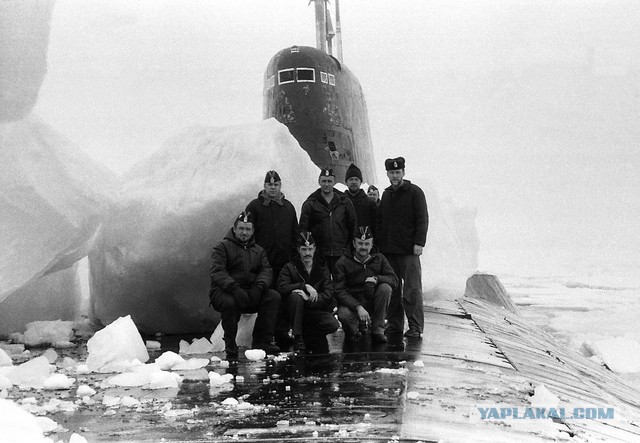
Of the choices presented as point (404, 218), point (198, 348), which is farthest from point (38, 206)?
point (404, 218)

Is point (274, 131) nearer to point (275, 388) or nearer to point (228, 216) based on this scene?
point (228, 216)

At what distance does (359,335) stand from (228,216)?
215 centimetres

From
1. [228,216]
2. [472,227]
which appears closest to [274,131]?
[228,216]

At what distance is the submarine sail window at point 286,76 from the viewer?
1405cm

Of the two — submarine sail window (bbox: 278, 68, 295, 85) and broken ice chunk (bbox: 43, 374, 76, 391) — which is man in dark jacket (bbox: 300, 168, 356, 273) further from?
submarine sail window (bbox: 278, 68, 295, 85)

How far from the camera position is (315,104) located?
45.8 ft

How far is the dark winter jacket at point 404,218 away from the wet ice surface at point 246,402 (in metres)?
1.41

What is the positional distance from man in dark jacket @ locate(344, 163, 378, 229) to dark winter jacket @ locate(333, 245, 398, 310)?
81cm

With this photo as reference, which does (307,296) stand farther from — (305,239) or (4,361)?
(4,361)

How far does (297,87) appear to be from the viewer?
1403 centimetres

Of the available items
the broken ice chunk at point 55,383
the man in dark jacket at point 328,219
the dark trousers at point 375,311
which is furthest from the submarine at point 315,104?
the broken ice chunk at point 55,383

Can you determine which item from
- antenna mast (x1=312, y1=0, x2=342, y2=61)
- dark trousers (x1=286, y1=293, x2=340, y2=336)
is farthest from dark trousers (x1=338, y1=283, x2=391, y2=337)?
antenna mast (x1=312, y1=0, x2=342, y2=61)

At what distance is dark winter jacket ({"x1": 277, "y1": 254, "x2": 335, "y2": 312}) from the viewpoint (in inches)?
276

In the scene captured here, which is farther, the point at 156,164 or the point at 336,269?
the point at 156,164
